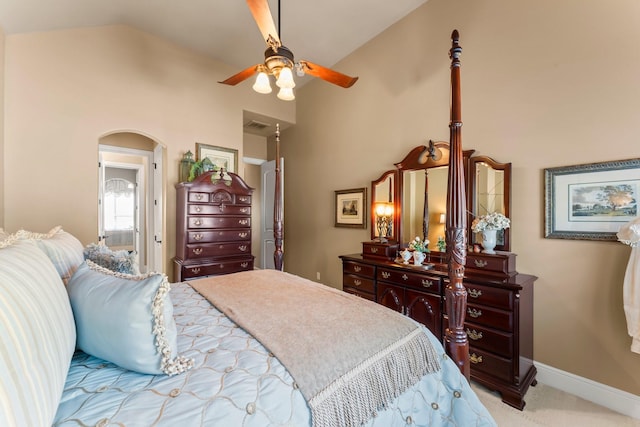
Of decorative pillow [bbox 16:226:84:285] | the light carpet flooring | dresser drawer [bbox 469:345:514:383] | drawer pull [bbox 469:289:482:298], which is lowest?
the light carpet flooring

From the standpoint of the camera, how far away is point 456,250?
1.36 m

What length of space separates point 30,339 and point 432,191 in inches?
117

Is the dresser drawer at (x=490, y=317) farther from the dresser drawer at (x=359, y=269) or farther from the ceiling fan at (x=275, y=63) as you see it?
the ceiling fan at (x=275, y=63)

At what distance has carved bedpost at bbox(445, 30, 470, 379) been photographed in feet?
4.44

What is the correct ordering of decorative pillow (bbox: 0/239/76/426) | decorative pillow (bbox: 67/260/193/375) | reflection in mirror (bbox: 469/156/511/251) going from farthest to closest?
reflection in mirror (bbox: 469/156/511/251), decorative pillow (bbox: 67/260/193/375), decorative pillow (bbox: 0/239/76/426)

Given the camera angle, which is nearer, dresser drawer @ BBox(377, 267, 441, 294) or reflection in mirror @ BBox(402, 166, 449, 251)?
dresser drawer @ BBox(377, 267, 441, 294)

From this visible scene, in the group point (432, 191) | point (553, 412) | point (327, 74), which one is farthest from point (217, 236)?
point (553, 412)

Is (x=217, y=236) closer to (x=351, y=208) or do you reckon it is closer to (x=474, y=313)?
(x=351, y=208)

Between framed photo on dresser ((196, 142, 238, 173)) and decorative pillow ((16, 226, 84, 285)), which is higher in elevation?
framed photo on dresser ((196, 142, 238, 173))

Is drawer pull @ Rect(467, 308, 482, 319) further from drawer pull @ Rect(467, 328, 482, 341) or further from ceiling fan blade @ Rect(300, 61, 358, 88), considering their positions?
ceiling fan blade @ Rect(300, 61, 358, 88)

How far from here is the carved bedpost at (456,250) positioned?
135cm

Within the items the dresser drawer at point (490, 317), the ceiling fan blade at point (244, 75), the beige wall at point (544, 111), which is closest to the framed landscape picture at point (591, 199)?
the beige wall at point (544, 111)

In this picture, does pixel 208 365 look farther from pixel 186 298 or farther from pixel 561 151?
pixel 561 151

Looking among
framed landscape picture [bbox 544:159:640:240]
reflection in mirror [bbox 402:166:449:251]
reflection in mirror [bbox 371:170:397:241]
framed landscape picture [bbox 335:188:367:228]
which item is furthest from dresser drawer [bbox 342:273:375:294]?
framed landscape picture [bbox 544:159:640:240]
